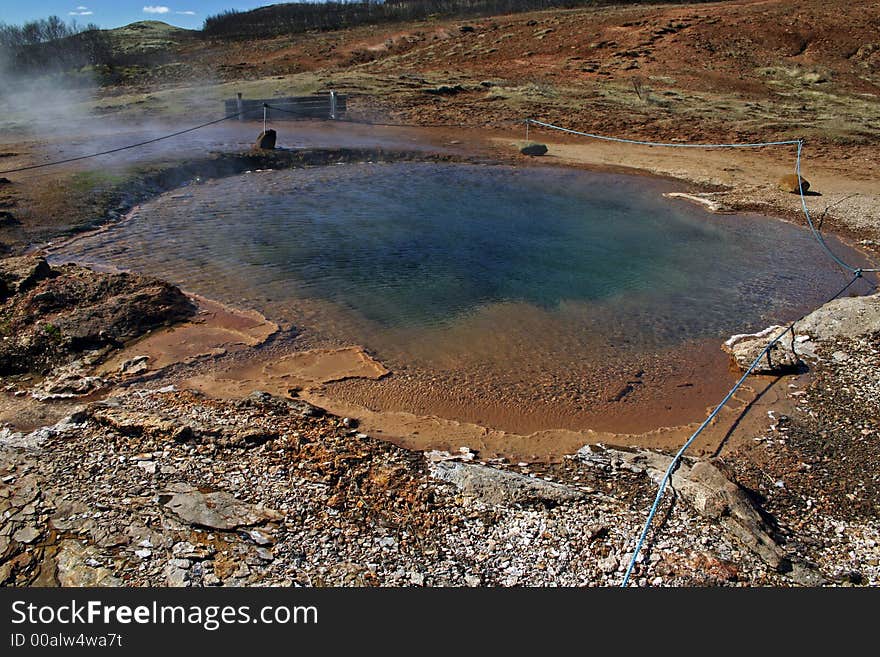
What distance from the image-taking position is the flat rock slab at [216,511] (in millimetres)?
3357

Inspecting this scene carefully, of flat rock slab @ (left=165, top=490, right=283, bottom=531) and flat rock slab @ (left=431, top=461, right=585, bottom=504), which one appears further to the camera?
flat rock slab @ (left=431, top=461, right=585, bottom=504)

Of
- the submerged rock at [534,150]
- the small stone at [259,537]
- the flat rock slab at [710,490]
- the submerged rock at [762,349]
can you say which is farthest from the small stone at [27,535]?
the submerged rock at [534,150]

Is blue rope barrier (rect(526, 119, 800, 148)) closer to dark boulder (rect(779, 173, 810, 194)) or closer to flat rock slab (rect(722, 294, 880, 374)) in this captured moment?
dark boulder (rect(779, 173, 810, 194))

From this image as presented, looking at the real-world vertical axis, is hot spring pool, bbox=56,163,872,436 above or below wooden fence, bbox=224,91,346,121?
below

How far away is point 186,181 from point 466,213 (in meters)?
5.31

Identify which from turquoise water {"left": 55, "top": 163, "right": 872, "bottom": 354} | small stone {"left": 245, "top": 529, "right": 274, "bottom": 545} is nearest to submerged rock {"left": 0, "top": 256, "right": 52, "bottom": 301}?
turquoise water {"left": 55, "top": 163, "right": 872, "bottom": 354}

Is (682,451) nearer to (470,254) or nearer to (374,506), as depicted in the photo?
(374,506)

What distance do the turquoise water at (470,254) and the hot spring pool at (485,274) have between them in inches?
1.2

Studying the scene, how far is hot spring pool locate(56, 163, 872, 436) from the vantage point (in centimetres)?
570

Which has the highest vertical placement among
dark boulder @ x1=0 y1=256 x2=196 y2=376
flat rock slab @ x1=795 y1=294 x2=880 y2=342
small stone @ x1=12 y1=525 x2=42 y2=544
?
dark boulder @ x1=0 y1=256 x2=196 y2=376

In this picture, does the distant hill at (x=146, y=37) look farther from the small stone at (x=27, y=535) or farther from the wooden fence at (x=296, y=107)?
the small stone at (x=27, y=535)

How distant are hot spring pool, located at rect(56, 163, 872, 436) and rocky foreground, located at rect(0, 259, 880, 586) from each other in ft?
3.30

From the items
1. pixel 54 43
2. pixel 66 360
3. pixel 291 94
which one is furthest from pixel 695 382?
pixel 54 43

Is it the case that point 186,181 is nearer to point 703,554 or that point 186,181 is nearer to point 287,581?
point 287,581
